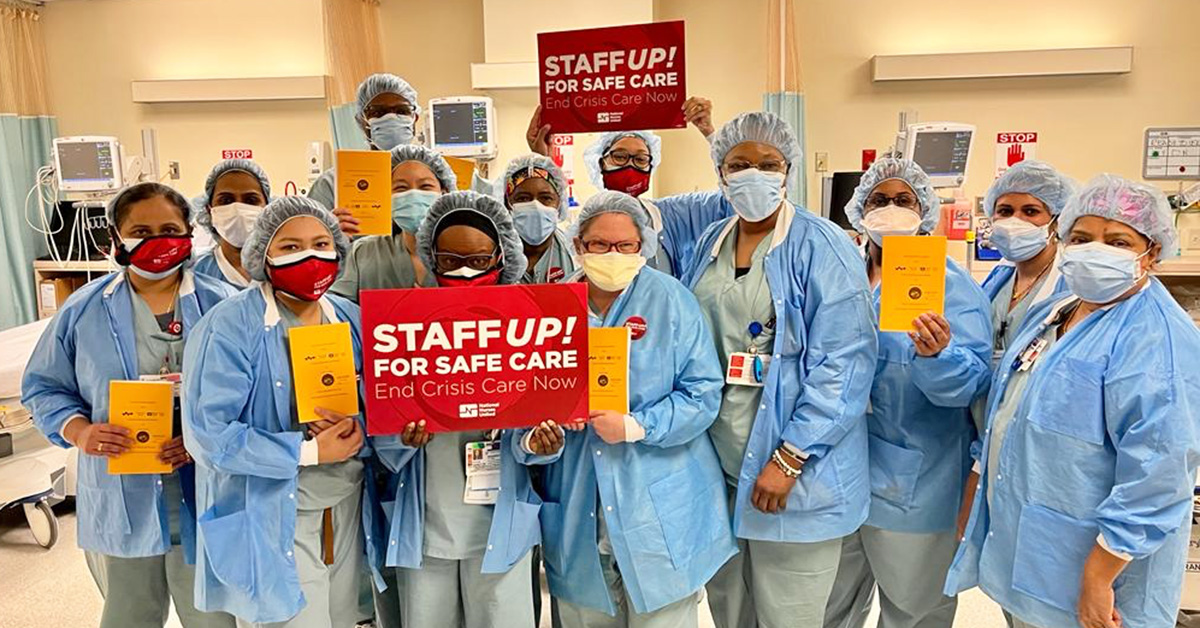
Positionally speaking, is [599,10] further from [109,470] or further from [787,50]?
[109,470]

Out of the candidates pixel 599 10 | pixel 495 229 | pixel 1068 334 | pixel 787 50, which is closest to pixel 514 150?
pixel 599 10

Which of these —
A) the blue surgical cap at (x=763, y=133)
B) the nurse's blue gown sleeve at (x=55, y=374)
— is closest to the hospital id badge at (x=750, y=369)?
the blue surgical cap at (x=763, y=133)

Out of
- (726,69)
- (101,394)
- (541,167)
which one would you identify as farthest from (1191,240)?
(101,394)

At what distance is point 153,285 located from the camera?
2.06m

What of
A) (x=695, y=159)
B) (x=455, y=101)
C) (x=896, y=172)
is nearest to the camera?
(x=896, y=172)

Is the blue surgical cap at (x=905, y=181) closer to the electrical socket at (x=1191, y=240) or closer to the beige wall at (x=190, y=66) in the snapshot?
the electrical socket at (x=1191, y=240)

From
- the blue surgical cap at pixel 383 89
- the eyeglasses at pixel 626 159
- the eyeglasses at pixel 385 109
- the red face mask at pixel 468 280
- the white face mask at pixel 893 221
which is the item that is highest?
the blue surgical cap at pixel 383 89

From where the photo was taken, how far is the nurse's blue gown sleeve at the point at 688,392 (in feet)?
6.15

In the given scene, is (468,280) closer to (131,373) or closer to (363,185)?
(363,185)

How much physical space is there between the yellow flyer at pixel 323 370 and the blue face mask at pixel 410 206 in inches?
26.1

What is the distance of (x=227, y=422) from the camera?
1.71 m

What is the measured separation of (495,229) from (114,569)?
1375 millimetres

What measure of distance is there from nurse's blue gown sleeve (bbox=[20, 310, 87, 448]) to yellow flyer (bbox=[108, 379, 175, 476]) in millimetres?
208

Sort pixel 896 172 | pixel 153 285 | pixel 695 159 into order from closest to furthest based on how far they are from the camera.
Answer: pixel 153 285 < pixel 896 172 < pixel 695 159
